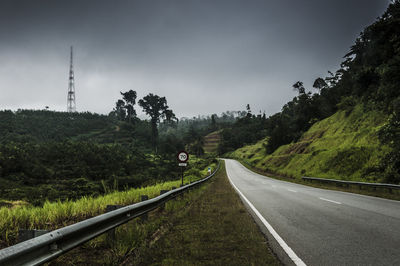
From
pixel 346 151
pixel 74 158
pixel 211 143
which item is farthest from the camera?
pixel 211 143

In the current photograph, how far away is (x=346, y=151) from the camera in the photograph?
25.9 m

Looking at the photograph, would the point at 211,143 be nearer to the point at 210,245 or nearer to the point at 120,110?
the point at 120,110

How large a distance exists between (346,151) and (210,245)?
25740 millimetres

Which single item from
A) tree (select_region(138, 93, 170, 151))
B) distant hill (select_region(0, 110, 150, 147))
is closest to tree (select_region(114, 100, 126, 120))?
distant hill (select_region(0, 110, 150, 147))

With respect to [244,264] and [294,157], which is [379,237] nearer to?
[244,264]

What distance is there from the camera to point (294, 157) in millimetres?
39594

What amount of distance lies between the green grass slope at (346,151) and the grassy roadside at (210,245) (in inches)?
698

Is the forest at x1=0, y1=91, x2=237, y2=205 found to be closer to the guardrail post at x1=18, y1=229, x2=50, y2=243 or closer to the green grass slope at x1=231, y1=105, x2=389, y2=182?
the guardrail post at x1=18, y1=229, x2=50, y2=243

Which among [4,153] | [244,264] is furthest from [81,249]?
[4,153]

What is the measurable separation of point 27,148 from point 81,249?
2028 inches

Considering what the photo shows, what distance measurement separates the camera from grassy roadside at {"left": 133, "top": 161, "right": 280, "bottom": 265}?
3.94 meters

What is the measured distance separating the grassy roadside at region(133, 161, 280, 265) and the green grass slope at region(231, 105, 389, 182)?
58.2ft

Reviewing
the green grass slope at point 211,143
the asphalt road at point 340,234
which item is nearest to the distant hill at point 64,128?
the green grass slope at point 211,143

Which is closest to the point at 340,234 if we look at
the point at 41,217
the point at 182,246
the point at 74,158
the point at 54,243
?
the point at 182,246
